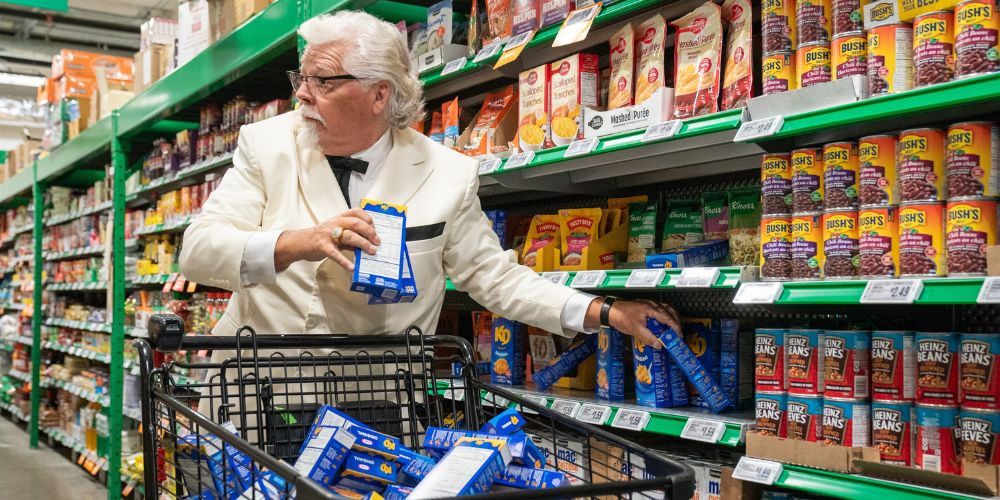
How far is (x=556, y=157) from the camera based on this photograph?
102 inches

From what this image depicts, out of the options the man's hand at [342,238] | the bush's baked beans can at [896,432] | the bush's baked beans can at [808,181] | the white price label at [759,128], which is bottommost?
the bush's baked beans can at [896,432]

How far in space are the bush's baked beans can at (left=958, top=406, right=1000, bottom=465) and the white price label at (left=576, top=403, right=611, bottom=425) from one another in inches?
36.9

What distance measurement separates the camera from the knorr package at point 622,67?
8.34 ft

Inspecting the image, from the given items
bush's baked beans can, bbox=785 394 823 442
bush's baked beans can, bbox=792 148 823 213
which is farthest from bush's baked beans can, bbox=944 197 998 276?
bush's baked beans can, bbox=785 394 823 442

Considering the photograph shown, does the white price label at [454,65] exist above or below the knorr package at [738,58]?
above

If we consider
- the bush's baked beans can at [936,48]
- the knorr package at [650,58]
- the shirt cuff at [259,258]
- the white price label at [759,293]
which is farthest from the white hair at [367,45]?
the bush's baked beans can at [936,48]

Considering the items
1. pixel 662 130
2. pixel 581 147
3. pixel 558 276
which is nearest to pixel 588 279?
pixel 558 276

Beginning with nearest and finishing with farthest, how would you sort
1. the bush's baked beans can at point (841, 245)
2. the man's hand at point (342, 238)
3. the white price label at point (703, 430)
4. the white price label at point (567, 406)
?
the man's hand at point (342, 238) < the bush's baked beans can at point (841, 245) < the white price label at point (703, 430) < the white price label at point (567, 406)

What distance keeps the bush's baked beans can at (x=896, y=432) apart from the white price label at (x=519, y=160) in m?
1.20

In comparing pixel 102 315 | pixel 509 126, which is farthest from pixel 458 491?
pixel 102 315

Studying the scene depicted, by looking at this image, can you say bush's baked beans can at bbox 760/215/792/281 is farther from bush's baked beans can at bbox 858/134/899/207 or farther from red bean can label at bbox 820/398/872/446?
red bean can label at bbox 820/398/872/446

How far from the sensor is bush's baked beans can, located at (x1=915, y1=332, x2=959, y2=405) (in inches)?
72.5

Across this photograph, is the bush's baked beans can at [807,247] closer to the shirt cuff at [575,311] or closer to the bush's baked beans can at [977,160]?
the bush's baked beans can at [977,160]

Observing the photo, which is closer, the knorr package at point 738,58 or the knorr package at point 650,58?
the knorr package at point 738,58
